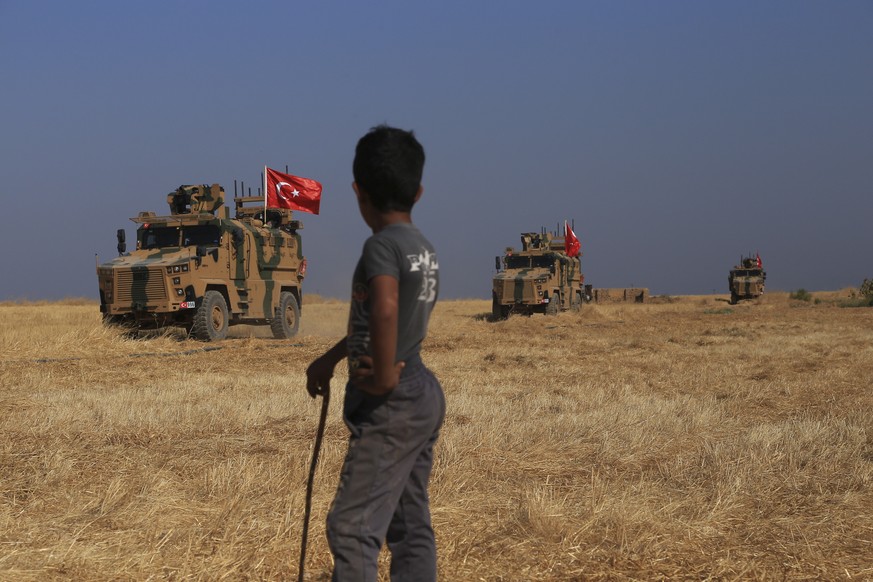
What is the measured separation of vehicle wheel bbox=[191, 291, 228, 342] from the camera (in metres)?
16.9

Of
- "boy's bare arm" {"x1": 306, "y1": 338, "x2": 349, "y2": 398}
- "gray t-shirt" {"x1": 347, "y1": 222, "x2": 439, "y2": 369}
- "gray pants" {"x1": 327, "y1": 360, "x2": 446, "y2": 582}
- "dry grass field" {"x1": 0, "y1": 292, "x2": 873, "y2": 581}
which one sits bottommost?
"dry grass field" {"x1": 0, "y1": 292, "x2": 873, "y2": 581}

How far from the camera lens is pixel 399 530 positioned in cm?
306

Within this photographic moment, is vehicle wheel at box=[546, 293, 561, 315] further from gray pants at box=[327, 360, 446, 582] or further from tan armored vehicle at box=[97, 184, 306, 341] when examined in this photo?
gray pants at box=[327, 360, 446, 582]

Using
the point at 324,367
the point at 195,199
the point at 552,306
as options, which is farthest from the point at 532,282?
the point at 324,367

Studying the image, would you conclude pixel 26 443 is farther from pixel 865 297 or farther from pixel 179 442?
pixel 865 297

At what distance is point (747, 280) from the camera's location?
142ft

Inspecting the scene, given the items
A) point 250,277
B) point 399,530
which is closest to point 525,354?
point 250,277

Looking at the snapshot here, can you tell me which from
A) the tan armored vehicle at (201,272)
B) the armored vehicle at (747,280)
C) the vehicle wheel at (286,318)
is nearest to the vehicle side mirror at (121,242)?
the tan armored vehicle at (201,272)

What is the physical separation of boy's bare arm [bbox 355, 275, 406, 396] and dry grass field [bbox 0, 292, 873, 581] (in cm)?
143

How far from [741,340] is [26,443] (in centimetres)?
1347

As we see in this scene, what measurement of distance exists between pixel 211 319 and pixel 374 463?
14874mm

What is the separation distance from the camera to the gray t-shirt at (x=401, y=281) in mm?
2729

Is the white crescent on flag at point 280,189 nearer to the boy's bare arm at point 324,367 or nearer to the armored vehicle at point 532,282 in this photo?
the armored vehicle at point 532,282

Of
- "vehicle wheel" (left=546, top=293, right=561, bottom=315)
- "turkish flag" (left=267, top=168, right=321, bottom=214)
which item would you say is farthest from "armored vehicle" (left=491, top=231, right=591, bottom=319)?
"turkish flag" (left=267, top=168, right=321, bottom=214)
